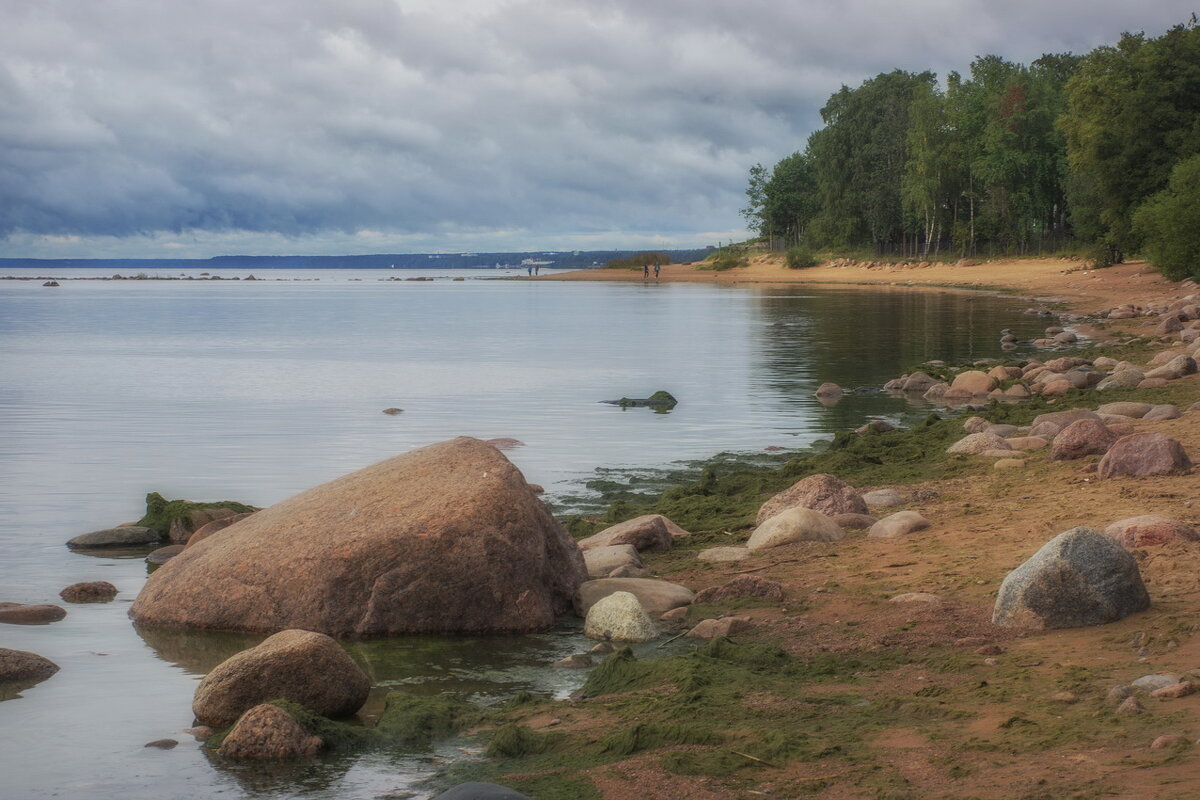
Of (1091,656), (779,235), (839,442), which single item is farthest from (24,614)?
(779,235)

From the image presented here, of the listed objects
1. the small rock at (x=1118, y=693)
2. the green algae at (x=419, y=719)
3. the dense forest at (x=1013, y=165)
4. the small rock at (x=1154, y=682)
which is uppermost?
the dense forest at (x=1013, y=165)

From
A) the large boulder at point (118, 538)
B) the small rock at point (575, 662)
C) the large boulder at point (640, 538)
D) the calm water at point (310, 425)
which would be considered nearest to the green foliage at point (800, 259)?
the calm water at point (310, 425)

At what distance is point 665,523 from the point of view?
482 inches

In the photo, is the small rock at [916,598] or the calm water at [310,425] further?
the small rock at [916,598]

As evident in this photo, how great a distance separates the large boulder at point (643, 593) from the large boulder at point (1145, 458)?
5.01 m

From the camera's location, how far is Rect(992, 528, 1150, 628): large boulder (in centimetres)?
778

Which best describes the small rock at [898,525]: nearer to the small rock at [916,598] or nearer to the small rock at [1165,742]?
the small rock at [916,598]

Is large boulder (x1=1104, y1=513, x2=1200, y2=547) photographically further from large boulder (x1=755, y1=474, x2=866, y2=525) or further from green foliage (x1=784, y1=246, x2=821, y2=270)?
green foliage (x1=784, y1=246, x2=821, y2=270)

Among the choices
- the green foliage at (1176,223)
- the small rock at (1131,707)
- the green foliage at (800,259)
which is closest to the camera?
the small rock at (1131,707)

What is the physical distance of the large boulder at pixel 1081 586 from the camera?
778 centimetres

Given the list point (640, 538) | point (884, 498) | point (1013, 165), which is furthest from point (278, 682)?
point (1013, 165)

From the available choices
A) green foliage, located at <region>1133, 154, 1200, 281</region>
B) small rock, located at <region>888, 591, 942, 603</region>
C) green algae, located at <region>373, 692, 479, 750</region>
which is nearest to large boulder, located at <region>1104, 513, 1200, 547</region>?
small rock, located at <region>888, 591, 942, 603</region>

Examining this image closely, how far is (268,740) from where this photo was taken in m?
6.93

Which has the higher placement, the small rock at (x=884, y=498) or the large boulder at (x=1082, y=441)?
the large boulder at (x=1082, y=441)
